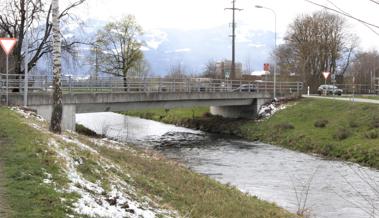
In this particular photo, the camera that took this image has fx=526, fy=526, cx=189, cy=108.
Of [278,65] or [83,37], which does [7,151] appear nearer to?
[83,37]

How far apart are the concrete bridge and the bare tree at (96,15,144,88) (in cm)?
1901

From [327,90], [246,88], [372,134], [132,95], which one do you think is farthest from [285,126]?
[327,90]

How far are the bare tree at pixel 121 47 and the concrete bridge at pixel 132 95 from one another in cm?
1901

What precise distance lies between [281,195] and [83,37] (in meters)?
22.6

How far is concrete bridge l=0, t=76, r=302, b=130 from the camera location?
1248 inches

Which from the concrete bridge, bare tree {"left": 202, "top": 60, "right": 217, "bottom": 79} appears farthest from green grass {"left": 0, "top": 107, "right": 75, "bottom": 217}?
bare tree {"left": 202, "top": 60, "right": 217, "bottom": 79}

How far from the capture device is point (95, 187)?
10656mm

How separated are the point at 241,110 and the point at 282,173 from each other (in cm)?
2878

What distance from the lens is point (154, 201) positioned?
11.8m

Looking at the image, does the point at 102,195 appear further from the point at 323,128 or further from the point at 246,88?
the point at 246,88

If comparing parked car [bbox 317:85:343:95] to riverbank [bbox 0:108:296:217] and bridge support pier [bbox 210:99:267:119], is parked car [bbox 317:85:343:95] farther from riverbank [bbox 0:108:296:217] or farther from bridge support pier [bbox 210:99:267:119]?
riverbank [bbox 0:108:296:217]

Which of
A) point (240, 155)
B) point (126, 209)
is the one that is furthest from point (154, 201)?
point (240, 155)

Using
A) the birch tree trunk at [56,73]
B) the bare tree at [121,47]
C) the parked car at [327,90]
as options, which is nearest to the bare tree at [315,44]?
the parked car at [327,90]

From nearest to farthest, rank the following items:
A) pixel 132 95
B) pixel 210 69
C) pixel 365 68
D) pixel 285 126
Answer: pixel 132 95, pixel 285 126, pixel 210 69, pixel 365 68
